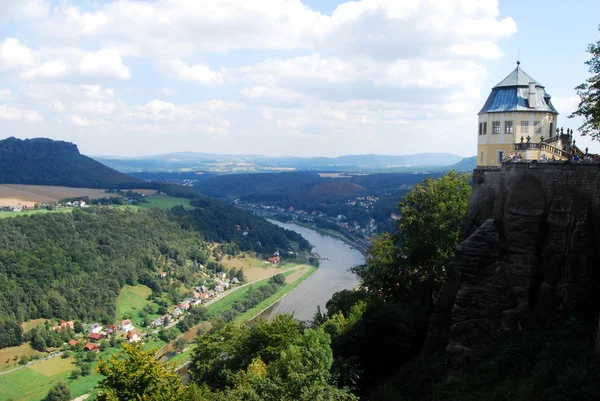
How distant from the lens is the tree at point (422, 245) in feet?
95.6

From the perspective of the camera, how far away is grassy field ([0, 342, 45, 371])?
207ft

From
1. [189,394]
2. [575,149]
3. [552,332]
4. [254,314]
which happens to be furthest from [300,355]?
[254,314]

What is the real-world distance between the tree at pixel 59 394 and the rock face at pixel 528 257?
45975 millimetres

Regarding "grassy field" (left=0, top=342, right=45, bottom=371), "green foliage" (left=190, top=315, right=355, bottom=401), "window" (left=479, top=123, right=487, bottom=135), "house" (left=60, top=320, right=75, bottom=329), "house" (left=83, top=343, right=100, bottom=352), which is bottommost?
"grassy field" (left=0, top=342, right=45, bottom=371)

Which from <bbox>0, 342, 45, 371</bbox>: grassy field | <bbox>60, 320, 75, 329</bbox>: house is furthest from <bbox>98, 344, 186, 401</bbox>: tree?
<bbox>60, 320, 75, 329</bbox>: house

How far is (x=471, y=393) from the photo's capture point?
57.2 ft

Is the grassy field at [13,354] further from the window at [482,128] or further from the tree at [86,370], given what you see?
the window at [482,128]

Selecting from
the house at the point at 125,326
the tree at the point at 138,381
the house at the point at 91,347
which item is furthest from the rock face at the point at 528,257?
the house at the point at 125,326

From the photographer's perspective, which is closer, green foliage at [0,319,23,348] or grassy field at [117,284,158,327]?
green foliage at [0,319,23,348]

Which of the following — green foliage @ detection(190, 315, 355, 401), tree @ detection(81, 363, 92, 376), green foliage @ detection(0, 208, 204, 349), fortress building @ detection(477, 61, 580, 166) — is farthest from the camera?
green foliage @ detection(0, 208, 204, 349)

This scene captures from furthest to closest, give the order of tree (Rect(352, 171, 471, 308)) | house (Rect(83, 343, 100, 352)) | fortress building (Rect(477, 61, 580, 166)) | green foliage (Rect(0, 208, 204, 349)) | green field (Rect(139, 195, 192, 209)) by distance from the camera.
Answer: green field (Rect(139, 195, 192, 209)) → green foliage (Rect(0, 208, 204, 349)) → house (Rect(83, 343, 100, 352)) → tree (Rect(352, 171, 471, 308)) → fortress building (Rect(477, 61, 580, 166))

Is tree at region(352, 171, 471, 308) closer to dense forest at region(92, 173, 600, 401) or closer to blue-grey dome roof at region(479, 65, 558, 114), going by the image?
dense forest at region(92, 173, 600, 401)

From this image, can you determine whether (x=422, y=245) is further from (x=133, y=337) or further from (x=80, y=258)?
(x=80, y=258)

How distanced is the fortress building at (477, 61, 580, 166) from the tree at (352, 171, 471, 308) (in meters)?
4.17
